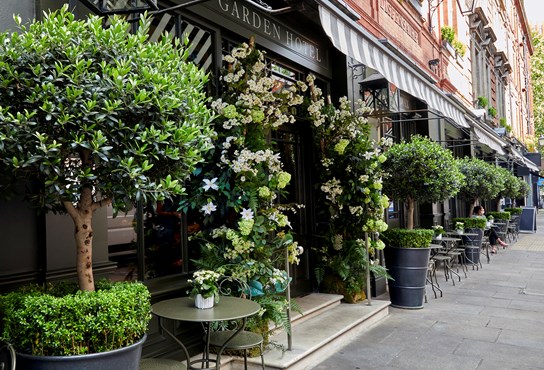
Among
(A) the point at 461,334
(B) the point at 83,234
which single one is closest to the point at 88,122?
(B) the point at 83,234

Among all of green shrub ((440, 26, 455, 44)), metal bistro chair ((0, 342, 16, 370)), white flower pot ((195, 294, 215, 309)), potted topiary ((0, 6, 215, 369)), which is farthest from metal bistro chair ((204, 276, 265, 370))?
green shrub ((440, 26, 455, 44))

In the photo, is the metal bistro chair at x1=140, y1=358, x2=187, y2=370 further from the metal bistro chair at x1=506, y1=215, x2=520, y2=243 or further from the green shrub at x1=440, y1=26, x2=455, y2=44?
the metal bistro chair at x1=506, y1=215, x2=520, y2=243

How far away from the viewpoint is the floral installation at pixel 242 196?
4535 mm

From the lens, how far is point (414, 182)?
8148 mm

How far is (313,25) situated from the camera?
7.40 meters

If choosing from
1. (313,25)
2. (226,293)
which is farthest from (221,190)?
(313,25)

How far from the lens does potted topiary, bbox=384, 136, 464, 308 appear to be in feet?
23.8

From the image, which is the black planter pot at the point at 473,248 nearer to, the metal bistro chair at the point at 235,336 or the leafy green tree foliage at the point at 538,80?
the metal bistro chair at the point at 235,336

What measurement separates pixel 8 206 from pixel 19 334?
1.07 meters

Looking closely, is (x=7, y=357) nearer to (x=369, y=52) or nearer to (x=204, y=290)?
(x=204, y=290)

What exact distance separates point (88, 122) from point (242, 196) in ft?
7.64

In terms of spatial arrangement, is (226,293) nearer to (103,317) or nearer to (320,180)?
(103,317)

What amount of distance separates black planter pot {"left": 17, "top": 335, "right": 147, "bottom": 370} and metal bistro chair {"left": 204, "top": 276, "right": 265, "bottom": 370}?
128cm

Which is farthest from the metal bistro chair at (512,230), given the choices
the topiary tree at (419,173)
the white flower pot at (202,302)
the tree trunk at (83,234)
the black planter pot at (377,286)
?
the tree trunk at (83,234)
